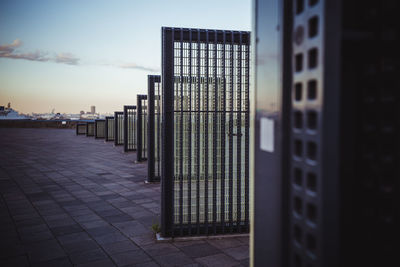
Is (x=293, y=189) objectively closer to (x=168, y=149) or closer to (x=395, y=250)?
(x=395, y=250)

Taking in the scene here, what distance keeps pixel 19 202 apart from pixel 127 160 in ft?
19.8

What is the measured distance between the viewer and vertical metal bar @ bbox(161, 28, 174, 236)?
158 inches

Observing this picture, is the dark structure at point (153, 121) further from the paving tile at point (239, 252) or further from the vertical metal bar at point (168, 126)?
the paving tile at point (239, 252)

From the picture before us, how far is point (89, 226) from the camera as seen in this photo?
479 cm

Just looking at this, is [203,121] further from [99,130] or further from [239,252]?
[99,130]

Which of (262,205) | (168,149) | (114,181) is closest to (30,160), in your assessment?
(114,181)

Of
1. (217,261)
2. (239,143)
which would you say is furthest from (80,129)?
(217,261)

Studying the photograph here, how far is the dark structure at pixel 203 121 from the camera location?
13.4 ft

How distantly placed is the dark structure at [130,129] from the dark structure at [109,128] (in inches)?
163

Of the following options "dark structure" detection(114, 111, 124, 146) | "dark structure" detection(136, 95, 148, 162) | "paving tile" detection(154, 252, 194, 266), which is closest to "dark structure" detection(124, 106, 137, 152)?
"dark structure" detection(114, 111, 124, 146)

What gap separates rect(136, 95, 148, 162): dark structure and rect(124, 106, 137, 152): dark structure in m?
2.77

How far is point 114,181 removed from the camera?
8.17m

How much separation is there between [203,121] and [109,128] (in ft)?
52.9

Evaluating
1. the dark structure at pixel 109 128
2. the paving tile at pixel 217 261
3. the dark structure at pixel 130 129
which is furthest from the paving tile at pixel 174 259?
the dark structure at pixel 109 128
